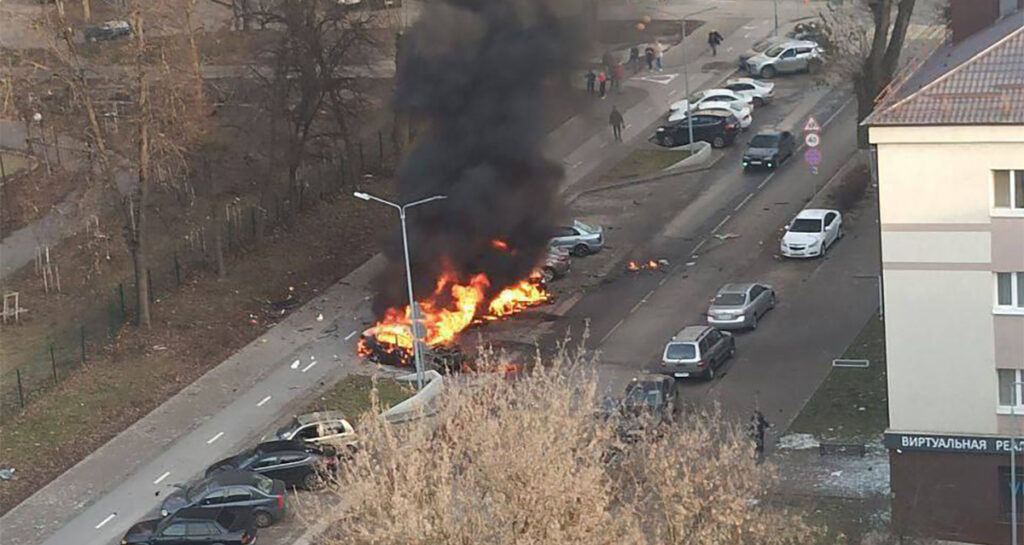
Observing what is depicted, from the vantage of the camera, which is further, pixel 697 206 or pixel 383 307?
pixel 697 206

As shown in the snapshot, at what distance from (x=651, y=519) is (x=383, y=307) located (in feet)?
64.0

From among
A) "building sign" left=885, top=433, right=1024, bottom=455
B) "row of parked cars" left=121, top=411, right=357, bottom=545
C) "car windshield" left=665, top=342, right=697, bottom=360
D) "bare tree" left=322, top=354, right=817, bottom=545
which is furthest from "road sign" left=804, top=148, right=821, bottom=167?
"bare tree" left=322, top=354, right=817, bottom=545

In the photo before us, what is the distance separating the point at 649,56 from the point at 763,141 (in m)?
11.1

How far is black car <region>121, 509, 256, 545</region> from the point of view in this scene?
1459 inches

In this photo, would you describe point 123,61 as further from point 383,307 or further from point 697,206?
point 697,206

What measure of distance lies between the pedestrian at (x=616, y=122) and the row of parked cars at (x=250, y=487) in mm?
22968

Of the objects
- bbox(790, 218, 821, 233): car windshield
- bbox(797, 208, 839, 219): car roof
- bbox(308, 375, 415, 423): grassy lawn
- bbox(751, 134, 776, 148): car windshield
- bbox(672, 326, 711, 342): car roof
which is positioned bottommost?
bbox(308, 375, 415, 423): grassy lawn

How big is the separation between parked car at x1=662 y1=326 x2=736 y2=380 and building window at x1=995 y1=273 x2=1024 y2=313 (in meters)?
10.2

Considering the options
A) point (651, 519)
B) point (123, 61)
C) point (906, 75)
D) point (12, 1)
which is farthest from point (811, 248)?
point (12, 1)

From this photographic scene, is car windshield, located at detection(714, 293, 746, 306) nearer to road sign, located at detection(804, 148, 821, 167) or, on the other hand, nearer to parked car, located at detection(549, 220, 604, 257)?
parked car, located at detection(549, 220, 604, 257)

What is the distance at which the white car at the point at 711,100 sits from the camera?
65.4 m

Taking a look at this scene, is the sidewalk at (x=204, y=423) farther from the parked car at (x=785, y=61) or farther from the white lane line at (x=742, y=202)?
the parked car at (x=785, y=61)

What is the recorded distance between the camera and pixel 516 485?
25.1 metres

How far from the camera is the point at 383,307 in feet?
159
